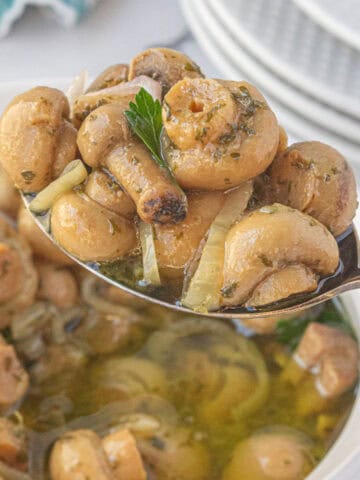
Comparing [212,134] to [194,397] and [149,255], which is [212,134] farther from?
[194,397]

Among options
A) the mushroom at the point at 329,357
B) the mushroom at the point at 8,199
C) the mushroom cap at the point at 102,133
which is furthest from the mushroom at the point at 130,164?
the mushroom at the point at 329,357

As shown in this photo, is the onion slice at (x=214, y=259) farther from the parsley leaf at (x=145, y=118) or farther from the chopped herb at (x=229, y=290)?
the parsley leaf at (x=145, y=118)

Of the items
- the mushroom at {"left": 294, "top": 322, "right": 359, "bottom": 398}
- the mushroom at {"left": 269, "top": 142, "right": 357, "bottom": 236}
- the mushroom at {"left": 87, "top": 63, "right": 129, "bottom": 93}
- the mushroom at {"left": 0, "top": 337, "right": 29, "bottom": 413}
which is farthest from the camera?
the mushroom at {"left": 294, "top": 322, "right": 359, "bottom": 398}

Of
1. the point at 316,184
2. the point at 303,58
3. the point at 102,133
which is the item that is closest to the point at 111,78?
the point at 102,133

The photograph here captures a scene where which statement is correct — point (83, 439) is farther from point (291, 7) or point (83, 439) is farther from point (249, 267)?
point (291, 7)

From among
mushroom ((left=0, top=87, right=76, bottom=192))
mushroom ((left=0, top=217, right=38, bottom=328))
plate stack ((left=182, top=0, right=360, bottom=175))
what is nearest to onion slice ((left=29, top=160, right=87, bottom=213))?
mushroom ((left=0, top=87, right=76, bottom=192))

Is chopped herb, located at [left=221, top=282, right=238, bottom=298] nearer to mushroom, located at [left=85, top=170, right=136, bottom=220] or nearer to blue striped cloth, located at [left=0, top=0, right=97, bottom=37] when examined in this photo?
mushroom, located at [left=85, top=170, right=136, bottom=220]

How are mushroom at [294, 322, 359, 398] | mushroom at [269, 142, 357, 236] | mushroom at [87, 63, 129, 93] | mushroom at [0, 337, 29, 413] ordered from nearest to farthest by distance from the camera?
1. mushroom at [269, 142, 357, 236]
2. mushroom at [87, 63, 129, 93]
3. mushroom at [0, 337, 29, 413]
4. mushroom at [294, 322, 359, 398]
